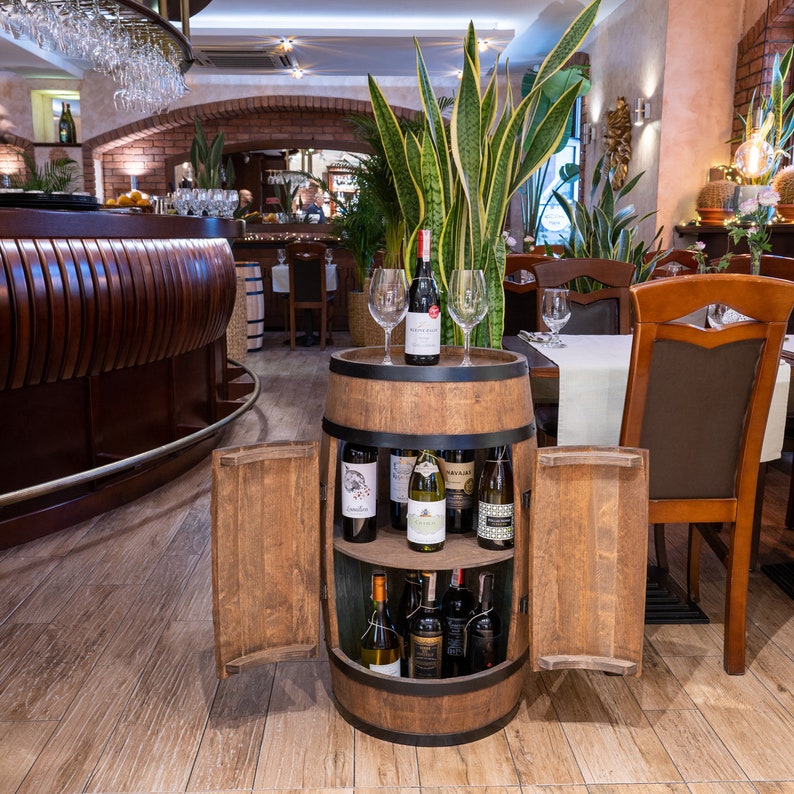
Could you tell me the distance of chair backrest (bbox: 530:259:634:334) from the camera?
320 centimetres

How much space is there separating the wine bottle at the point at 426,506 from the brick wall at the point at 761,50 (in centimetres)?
Result: 509

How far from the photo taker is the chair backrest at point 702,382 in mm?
1799

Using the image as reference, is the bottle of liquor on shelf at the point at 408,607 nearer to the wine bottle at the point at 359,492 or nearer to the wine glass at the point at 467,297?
the wine bottle at the point at 359,492

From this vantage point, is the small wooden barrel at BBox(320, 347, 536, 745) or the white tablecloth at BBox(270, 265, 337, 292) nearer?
the small wooden barrel at BBox(320, 347, 536, 745)

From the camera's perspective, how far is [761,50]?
5699 millimetres

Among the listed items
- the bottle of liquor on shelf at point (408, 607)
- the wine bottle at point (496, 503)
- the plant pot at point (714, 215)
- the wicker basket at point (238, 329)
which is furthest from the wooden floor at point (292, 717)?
the plant pot at point (714, 215)

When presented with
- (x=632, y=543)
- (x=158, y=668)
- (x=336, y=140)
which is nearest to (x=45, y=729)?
(x=158, y=668)

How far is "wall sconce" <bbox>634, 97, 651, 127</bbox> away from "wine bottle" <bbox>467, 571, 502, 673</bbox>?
6.01 m

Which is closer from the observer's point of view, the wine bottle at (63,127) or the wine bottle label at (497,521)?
the wine bottle label at (497,521)

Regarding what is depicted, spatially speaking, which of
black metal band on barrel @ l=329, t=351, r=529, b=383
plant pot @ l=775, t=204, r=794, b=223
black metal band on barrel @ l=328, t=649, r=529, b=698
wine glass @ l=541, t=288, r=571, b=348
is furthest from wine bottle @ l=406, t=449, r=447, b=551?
plant pot @ l=775, t=204, r=794, b=223

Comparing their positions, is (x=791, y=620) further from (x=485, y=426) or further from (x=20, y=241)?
(x=20, y=241)

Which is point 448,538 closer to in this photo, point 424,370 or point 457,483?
point 457,483

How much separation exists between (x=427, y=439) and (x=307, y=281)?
6.17m

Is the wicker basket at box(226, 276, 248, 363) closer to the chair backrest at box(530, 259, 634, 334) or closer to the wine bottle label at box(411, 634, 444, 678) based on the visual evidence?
the chair backrest at box(530, 259, 634, 334)
